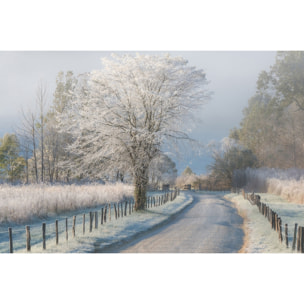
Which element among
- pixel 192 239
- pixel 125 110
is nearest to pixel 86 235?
pixel 192 239

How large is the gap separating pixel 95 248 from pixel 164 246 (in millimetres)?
1555

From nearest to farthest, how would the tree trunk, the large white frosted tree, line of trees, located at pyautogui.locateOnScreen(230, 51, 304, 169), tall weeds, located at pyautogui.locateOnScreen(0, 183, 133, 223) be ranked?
tall weeds, located at pyautogui.locateOnScreen(0, 183, 133, 223)
the large white frosted tree
line of trees, located at pyautogui.locateOnScreen(230, 51, 304, 169)
the tree trunk

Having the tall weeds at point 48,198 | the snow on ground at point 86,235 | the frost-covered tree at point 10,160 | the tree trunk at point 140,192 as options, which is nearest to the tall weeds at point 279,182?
the tree trunk at point 140,192

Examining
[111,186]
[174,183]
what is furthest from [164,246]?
[174,183]

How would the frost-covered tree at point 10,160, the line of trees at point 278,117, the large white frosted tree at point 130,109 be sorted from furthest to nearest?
the frost-covered tree at point 10,160 → the line of trees at point 278,117 → the large white frosted tree at point 130,109

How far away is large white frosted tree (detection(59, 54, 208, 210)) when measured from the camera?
12.1 m

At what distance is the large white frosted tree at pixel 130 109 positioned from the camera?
39.8 ft

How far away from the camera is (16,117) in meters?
12.2

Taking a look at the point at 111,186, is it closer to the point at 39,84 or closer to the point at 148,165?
the point at 148,165

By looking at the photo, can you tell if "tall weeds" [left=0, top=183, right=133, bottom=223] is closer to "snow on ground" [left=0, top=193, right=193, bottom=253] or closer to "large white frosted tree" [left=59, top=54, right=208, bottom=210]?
"snow on ground" [left=0, top=193, right=193, bottom=253]

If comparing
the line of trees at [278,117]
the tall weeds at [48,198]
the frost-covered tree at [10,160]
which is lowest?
the tall weeds at [48,198]

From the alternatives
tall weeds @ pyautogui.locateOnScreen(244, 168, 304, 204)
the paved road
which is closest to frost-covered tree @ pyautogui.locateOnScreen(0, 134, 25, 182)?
the paved road

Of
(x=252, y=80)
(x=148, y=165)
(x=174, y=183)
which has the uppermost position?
(x=252, y=80)

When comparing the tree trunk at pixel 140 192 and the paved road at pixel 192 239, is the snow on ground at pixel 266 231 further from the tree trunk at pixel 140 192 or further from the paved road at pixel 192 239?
the tree trunk at pixel 140 192
